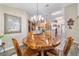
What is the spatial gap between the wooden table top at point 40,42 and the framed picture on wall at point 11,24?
0.23 metres

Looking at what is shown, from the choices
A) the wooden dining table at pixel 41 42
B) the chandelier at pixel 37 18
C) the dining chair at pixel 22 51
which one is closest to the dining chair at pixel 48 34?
the wooden dining table at pixel 41 42

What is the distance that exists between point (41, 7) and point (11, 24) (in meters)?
0.57

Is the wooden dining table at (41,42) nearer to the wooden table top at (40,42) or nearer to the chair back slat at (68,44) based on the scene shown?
the wooden table top at (40,42)

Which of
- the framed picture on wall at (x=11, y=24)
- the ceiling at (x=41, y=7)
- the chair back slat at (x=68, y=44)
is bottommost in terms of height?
the chair back slat at (x=68, y=44)

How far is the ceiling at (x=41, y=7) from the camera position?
2.02 metres

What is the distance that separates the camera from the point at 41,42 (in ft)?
6.66

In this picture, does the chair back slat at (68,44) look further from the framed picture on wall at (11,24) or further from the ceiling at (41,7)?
the framed picture on wall at (11,24)

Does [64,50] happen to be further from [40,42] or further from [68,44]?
[40,42]

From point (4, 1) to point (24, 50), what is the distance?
2.89 feet

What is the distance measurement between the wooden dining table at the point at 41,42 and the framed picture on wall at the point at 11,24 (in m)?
0.22

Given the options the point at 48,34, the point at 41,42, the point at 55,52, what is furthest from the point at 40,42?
the point at 55,52

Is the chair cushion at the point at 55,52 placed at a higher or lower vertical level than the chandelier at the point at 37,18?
lower

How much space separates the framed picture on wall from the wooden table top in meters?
0.23

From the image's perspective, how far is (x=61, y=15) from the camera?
2012 millimetres
